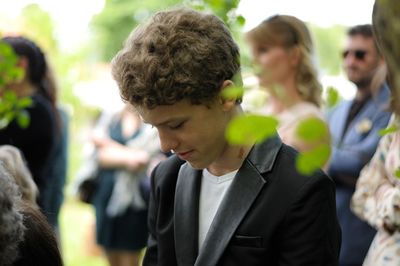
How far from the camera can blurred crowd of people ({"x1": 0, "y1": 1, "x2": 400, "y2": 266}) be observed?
256 centimetres

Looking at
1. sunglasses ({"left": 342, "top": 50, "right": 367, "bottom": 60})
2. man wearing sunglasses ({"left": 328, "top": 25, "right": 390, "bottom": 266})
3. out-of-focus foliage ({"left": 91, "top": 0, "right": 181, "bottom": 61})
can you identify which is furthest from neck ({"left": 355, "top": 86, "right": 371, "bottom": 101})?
out-of-focus foliage ({"left": 91, "top": 0, "right": 181, "bottom": 61})

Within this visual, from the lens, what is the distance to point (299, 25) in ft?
15.3

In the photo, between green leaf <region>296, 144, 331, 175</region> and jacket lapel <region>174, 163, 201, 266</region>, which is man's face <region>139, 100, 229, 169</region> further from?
green leaf <region>296, 144, 331, 175</region>

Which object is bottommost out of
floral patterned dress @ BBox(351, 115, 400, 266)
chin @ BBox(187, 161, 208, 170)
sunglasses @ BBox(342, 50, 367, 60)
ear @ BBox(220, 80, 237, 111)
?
floral patterned dress @ BBox(351, 115, 400, 266)

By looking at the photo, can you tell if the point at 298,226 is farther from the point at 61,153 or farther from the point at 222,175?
the point at 61,153

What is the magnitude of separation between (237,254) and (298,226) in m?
0.23

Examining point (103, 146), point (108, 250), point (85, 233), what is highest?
point (103, 146)

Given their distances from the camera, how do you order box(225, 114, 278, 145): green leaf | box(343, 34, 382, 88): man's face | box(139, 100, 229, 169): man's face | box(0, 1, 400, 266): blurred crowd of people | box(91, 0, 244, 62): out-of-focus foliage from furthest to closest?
box(91, 0, 244, 62): out-of-focus foliage → box(343, 34, 382, 88): man's face → box(139, 100, 229, 169): man's face → box(0, 1, 400, 266): blurred crowd of people → box(225, 114, 278, 145): green leaf

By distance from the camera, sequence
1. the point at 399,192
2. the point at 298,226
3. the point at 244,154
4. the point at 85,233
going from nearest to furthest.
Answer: the point at 298,226 → the point at 244,154 → the point at 399,192 → the point at 85,233

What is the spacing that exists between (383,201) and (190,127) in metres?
1.14

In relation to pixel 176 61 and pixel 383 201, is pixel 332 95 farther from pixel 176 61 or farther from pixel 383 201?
pixel 383 201

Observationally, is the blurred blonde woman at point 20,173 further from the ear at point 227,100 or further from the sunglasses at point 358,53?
the sunglasses at point 358,53

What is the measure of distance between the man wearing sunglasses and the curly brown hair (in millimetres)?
1751

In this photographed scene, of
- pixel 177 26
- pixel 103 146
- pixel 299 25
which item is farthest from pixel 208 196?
pixel 103 146
